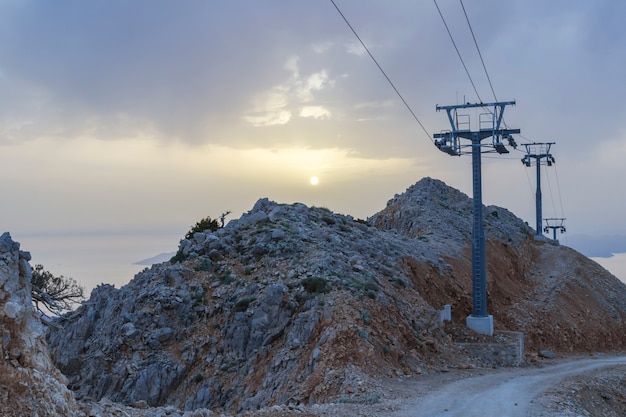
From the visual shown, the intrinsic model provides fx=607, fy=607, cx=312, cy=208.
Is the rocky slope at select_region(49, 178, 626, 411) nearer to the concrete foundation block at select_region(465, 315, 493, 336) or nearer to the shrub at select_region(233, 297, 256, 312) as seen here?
the shrub at select_region(233, 297, 256, 312)

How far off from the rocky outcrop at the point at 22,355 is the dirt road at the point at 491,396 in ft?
29.1

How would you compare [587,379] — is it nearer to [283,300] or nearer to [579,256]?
[283,300]

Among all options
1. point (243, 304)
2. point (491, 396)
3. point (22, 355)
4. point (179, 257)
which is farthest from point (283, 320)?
point (22, 355)

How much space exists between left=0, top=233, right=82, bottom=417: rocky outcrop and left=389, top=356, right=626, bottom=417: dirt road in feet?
29.1

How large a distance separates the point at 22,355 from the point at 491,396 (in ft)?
44.5

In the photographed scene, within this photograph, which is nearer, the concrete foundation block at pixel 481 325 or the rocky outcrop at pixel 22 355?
the rocky outcrop at pixel 22 355

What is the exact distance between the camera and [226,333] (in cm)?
2316

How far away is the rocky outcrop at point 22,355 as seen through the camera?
29.9 ft

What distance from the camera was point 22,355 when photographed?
31.8 feet

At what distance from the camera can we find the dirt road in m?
16.2

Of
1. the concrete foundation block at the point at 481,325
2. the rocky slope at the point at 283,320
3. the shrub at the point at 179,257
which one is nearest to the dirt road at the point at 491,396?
the rocky slope at the point at 283,320

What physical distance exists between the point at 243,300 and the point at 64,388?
541 inches

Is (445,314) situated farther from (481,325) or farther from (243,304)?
(243,304)

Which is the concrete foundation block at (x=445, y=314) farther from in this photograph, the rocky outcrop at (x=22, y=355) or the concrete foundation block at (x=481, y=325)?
the rocky outcrop at (x=22, y=355)
